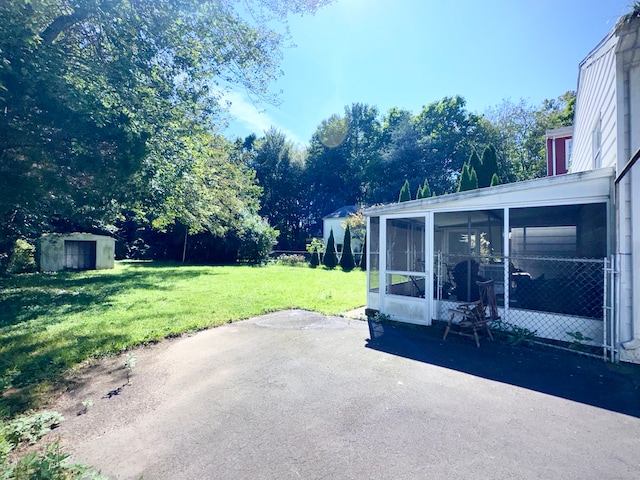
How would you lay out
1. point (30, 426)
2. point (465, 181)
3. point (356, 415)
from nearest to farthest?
1. point (30, 426)
2. point (356, 415)
3. point (465, 181)

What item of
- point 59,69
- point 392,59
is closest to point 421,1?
point 392,59

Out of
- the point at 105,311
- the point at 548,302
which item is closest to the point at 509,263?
the point at 548,302

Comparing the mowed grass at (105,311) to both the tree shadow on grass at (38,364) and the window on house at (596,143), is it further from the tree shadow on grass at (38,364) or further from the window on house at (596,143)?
the window on house at (596,143)

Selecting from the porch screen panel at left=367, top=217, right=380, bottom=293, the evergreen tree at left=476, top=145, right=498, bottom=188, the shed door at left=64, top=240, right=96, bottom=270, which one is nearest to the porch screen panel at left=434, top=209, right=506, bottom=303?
the porch screen panel at left=367, top=217, right=380, bottom=293

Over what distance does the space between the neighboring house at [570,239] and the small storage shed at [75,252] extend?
48.9 ft

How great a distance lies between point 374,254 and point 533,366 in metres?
3.60

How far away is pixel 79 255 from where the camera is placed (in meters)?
15.3

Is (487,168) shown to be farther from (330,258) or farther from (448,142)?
(448,142)

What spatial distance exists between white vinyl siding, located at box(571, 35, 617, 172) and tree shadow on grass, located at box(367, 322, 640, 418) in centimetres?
302

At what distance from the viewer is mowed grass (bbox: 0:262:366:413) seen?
4.12 metres

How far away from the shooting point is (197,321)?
6195 millimetres

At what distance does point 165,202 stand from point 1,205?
185 inches

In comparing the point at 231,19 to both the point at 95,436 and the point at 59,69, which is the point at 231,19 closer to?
the point at 59,69

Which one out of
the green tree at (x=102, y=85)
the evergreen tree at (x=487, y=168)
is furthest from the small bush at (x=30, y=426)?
the evergreen tree at (x=487, y=168)
